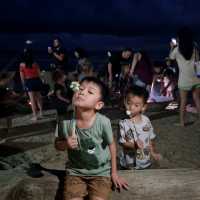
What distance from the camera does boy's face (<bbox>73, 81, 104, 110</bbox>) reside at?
11.4ft

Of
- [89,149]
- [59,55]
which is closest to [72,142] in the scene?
[89,149]

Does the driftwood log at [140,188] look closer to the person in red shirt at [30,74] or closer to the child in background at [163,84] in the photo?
the person in red shirt at [30,74]

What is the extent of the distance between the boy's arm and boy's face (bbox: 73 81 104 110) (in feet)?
1.08

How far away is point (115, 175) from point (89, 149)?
0.98 feet

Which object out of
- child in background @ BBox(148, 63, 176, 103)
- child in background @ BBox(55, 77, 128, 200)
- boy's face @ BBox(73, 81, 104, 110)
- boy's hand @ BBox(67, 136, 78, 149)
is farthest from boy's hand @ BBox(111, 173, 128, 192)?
child in background @ BBox(148, 63, 176, 103)

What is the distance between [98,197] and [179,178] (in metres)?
0.71

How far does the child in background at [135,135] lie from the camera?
4094mm

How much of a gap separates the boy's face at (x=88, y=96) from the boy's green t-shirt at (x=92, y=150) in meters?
0.11

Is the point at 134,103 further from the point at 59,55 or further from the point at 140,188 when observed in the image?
the point at 59,55

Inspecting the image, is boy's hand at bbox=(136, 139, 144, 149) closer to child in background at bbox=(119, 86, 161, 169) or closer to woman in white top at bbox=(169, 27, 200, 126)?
child in background at bbox=(119, 86, 161, 169)

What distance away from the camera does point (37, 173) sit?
381 cm

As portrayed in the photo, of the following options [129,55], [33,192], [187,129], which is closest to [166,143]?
[187,129]

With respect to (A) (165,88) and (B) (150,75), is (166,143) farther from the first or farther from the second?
(A) (165,88)

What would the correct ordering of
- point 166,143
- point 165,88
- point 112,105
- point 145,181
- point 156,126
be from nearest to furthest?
1. point 145,181
2. point 166,143
3. point 156,126
4. point 112,105
5. point 165,88
